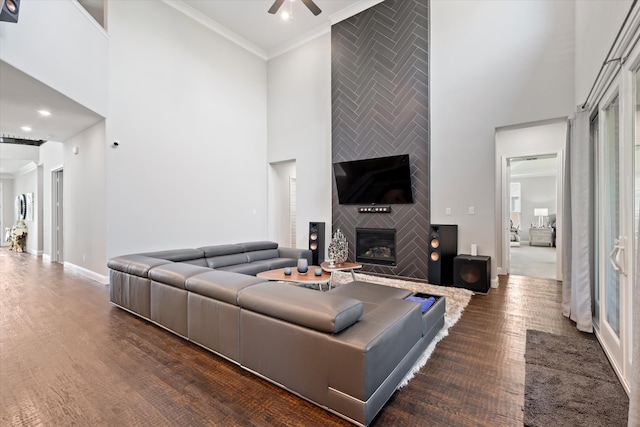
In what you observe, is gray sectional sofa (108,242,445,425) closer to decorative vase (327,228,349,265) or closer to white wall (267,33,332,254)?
decorative vase (327,228,349,265)

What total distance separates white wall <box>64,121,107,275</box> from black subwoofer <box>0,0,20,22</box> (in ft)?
7.18

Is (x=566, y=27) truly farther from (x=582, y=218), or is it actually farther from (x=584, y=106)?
(x=582, y=218)

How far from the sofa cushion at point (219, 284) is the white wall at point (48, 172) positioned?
22.0ft

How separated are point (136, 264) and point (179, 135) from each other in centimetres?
331

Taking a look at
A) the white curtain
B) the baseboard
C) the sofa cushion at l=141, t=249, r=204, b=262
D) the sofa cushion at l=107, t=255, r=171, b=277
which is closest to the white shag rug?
the white curtain

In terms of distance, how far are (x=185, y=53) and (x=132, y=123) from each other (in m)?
1.88

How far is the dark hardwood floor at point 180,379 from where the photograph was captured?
1.63 m

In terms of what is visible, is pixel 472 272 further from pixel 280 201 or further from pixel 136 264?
pixel 280 201

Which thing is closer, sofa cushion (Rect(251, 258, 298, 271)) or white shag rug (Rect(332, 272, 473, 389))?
white shag rug (Rect(332, 272, 473, 389))

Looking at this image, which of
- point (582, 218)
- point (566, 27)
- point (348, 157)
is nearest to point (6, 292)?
point (348, 157)

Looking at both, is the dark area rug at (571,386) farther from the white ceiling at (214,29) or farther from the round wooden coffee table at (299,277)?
the white ceiling at (214,29)

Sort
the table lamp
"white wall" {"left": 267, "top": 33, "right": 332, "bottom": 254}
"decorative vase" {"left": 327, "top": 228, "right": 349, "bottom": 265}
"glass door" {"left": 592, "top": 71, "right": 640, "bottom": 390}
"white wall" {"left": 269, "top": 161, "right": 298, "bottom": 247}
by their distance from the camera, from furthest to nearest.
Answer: the table lamp
"white wall" {"left": 269, "top": 161, "right": 298, "bottom": 247}
"white wall" {"left": 267, "top": 33, "right": 332, "bottom": 254}
"decorative vase" {"left": 327, "top": 228, "right": 349, "bottom": 265}
"glass door" {"left": 592, "top": 71, "right": 640, "bottom": 390}

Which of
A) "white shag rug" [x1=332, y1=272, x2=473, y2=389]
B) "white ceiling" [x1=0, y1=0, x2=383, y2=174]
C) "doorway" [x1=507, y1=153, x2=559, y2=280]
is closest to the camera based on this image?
"white shag rug" [x1=332, y1=272, x2=473, y2=389]

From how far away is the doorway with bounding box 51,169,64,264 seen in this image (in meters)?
6.82
